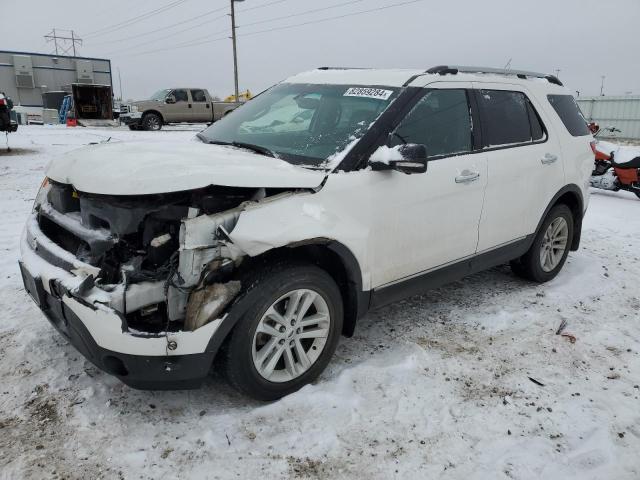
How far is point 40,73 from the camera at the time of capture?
3609 centimetres

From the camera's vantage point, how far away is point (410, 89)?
331 cm

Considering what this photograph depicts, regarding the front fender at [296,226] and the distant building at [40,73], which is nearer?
the front fender at [296,226]

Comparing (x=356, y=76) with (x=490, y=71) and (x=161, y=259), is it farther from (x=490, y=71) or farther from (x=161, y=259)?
(x=161, y=259)

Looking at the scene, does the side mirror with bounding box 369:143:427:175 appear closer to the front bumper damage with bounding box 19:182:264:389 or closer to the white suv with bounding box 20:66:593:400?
the white suv with bounding box 20:66:593:400

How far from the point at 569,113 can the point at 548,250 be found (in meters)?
1.28

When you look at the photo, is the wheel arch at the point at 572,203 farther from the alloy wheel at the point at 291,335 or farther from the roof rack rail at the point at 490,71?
the alloy wheel at the point at 291,335

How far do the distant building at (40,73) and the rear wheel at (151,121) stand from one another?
1715 centimetres

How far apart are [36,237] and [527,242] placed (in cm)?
369

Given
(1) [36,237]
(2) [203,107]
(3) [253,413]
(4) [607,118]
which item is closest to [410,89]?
(3) [253,413]

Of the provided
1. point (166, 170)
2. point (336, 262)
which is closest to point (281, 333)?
point (336, 262)

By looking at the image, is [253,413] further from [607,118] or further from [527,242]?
[607,118]

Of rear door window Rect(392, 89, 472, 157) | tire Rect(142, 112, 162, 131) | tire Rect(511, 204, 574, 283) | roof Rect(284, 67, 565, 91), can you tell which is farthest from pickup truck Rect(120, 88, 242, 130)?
rear door window Rect(392, 89, 472, 157)

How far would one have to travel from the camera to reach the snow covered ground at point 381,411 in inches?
94.6

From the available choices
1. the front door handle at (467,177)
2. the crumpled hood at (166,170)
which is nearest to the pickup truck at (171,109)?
the front door handle at (467,177)
